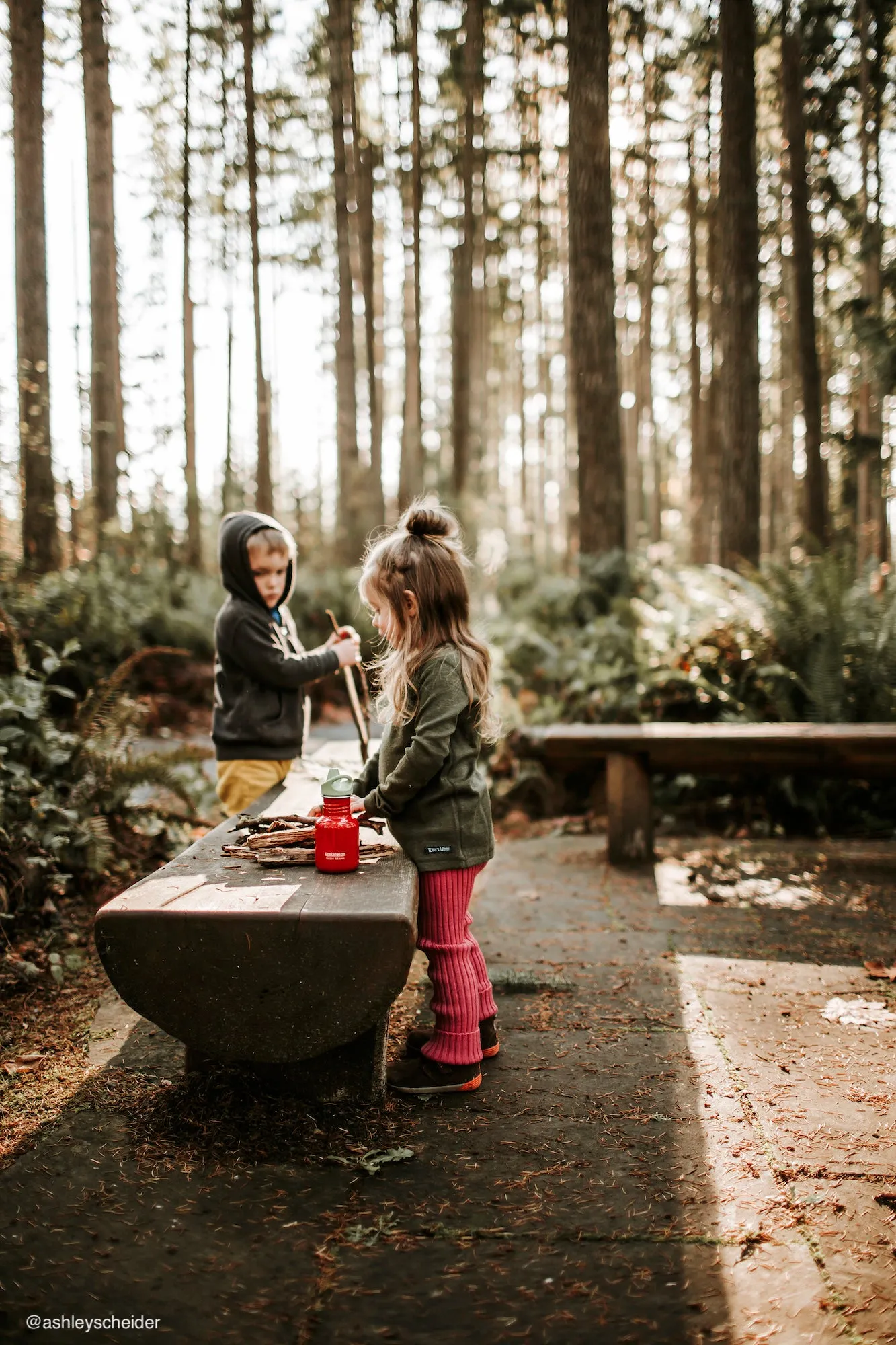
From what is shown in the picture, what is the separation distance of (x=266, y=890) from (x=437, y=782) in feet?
2.30

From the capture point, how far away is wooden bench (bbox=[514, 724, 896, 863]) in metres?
5.41

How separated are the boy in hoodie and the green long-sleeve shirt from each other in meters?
1.13

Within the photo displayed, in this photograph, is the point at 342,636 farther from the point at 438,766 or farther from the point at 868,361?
the point at 868,361

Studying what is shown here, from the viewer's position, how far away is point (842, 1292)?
7.03ft

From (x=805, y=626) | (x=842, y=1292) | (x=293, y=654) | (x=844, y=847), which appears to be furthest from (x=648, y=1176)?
(x=805, y=626)

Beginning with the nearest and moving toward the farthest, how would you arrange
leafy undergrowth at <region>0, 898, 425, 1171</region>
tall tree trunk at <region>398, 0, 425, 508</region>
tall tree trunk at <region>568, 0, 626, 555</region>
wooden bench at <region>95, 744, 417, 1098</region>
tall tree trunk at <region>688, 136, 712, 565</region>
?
wooden bench at <region>95, 744, 417, 1098</region> → leafy undergrowth at <region>0, 898, 425, 1171</region> → tall tree trunk at <region>568, 0, 626, 555</region> → tall tree trunk at <region>398, 0, 425, 508</region> → tall tree trunk at <region>688, 136, 712, 565</region>

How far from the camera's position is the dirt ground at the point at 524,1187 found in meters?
2.09

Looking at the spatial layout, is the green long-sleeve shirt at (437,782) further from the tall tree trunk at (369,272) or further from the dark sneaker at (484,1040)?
the tall tree trunk at (369,272)

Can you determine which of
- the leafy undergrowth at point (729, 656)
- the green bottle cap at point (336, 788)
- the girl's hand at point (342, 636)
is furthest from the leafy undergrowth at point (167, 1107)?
the leafy undergrowth at point (729, 656)

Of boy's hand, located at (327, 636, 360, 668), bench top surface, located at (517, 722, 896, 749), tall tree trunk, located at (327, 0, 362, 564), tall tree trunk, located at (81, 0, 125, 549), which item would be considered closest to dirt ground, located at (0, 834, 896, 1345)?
boy's hand, located at (327, 636, 360, 668)

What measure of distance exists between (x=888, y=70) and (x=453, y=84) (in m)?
7.97

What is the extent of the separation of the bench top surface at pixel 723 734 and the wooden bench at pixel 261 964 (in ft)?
10.1

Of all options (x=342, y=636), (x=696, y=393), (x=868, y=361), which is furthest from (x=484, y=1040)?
(x=696, y=393)

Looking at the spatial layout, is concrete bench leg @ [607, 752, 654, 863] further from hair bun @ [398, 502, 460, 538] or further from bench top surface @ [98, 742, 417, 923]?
hair bun @ [398, 502, 460, 538]
